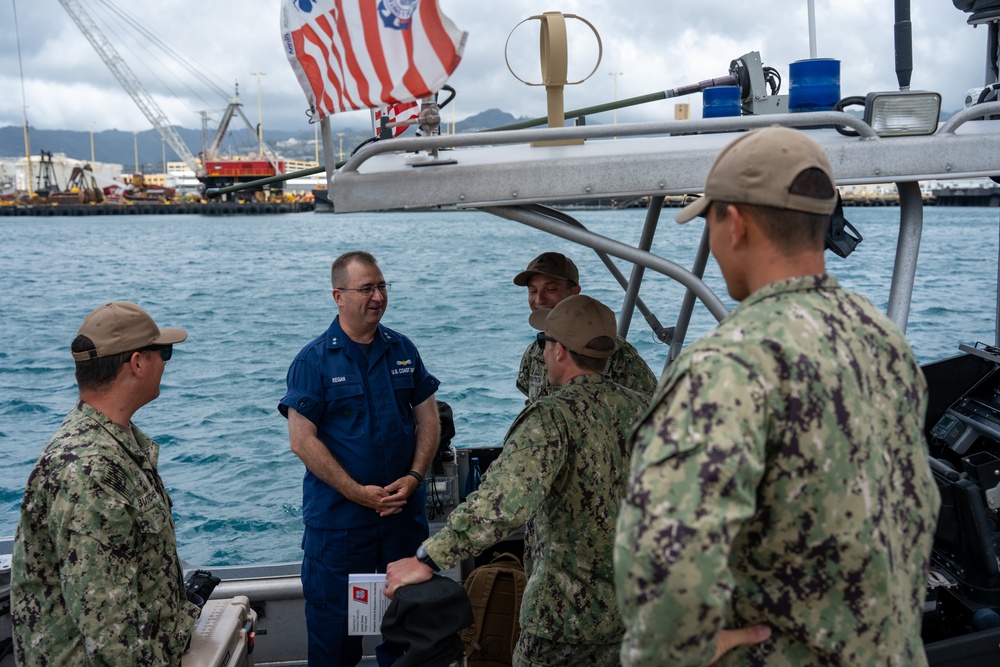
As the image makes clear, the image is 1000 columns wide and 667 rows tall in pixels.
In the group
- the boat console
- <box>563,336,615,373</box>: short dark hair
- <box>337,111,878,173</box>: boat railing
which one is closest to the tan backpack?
<box>563,336,615,373</box>: short dark hair

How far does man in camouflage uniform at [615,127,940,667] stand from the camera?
1.38 metres

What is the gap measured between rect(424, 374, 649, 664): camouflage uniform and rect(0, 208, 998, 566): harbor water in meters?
6.78

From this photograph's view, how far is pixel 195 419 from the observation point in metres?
15.0

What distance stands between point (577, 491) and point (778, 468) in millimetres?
1235

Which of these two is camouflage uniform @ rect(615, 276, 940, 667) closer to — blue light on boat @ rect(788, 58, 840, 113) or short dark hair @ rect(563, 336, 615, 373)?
short dark hair @ rect(563, 336, 615, 373)

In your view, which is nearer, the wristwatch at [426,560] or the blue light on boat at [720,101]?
the wristwatch at [426,560]

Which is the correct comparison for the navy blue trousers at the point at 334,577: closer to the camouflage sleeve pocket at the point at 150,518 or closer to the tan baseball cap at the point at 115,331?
the camouflage sleeve pocket at the point at 150,518

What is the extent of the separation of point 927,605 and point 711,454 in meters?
2.29

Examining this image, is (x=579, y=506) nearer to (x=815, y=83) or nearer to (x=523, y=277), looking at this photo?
(x=815, y=83)

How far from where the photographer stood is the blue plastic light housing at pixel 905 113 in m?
2.44

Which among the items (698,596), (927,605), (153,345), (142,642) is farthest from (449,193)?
(927,605)

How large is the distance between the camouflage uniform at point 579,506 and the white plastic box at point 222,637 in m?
0.99

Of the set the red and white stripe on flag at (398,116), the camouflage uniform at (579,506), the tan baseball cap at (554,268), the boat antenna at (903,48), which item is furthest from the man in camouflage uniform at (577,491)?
the tan baseball cap at (554,268)

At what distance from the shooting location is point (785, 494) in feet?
4.89
